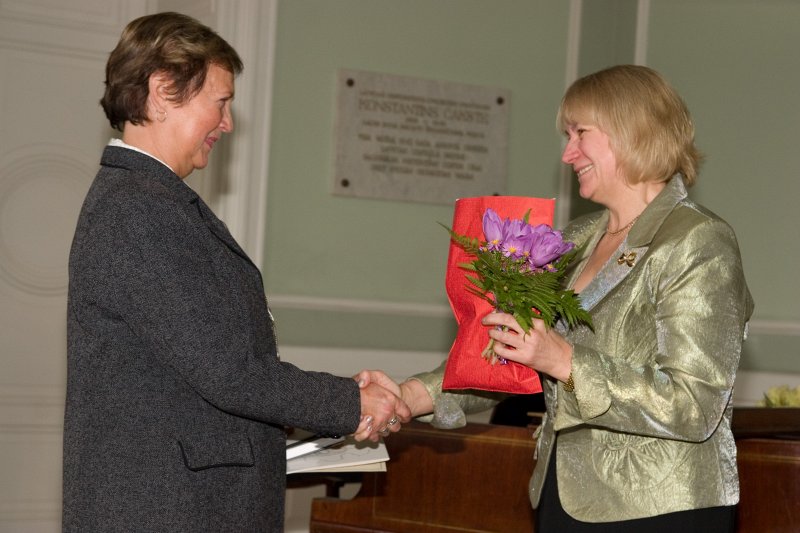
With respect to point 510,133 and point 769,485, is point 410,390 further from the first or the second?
point 510,133

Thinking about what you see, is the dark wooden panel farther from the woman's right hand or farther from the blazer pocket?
the blazer pocket

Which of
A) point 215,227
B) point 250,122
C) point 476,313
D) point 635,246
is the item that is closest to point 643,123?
point 635,246

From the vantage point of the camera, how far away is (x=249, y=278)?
7.68 ft

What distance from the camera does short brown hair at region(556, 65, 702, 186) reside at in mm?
2562

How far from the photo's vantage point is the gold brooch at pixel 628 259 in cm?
249

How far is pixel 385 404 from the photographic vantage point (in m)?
2.64

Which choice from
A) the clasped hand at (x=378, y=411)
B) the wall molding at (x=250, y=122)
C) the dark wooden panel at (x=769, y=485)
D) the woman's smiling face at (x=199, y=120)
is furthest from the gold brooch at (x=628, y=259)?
the wall molding at (x=250, y=122)

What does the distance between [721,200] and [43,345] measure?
3.55 metres

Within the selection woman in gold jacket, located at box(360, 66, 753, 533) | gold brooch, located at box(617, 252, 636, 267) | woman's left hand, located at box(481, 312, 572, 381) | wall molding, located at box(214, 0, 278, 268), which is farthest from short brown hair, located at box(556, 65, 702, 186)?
wall molding, located at box(214, 0, 278, 268)

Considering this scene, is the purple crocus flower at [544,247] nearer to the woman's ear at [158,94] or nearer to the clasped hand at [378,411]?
the clasped hand at [378,411]

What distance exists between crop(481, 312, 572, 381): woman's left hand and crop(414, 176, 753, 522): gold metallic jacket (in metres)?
0.03

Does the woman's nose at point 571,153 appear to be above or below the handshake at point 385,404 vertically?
above

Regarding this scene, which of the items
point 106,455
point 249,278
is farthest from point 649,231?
point 106,455

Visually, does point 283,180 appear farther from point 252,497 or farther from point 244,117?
point 252,497
